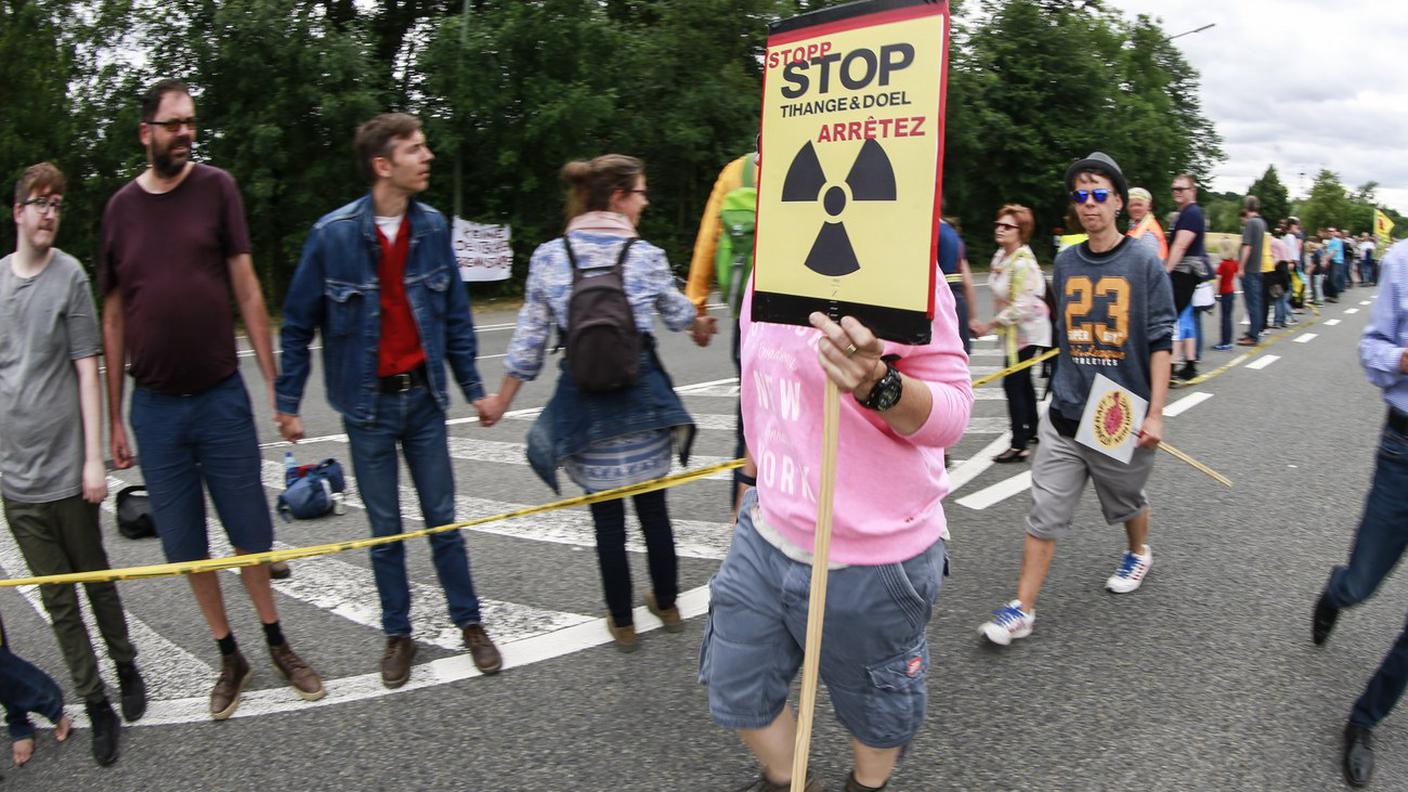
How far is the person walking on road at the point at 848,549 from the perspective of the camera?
224 centimetres

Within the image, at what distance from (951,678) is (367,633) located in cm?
236

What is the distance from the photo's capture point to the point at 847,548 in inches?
90.7

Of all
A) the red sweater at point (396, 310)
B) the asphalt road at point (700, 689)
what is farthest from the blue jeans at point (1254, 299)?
the red sweater at point (396, 310)

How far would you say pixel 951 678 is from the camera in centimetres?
372

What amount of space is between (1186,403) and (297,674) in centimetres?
785

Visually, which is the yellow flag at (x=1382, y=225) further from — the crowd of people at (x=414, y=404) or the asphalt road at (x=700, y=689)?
the crowd of people at (x=414, y=404)

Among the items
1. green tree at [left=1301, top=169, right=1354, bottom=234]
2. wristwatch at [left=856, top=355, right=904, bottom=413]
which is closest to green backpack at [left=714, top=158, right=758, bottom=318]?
wristwatch at [left=856, top=355, right=904, bottom=413]

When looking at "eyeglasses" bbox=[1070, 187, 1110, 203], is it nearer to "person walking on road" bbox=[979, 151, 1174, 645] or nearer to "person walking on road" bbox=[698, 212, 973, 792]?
"person walking on road" bbox=[979, 151, 1174, 645]

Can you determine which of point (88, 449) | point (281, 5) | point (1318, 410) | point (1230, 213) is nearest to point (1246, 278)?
point (1318, 410)

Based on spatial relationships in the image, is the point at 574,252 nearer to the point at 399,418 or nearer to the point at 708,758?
the point at 399,418

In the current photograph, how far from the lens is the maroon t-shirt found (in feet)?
11.1

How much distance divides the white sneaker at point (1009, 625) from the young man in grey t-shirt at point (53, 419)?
3121mm

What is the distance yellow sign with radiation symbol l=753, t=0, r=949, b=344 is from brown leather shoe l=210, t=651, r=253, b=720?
257 centimetres

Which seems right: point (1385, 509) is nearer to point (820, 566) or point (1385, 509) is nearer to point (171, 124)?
point (820, 566)
